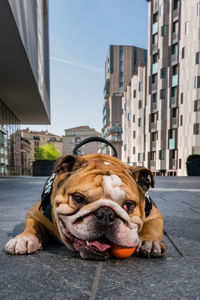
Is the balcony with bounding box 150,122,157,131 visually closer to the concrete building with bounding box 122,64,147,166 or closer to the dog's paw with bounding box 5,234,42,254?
the concrete building with bounding box 122,64,147,166

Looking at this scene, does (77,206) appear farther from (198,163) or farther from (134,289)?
(198,163)

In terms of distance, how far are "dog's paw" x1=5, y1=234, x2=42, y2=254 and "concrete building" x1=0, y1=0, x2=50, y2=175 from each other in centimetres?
882

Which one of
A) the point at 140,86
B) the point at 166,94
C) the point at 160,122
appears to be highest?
the point at 140,86

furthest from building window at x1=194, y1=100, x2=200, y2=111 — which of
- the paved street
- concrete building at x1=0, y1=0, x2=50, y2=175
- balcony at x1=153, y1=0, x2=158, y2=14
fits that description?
the paved street

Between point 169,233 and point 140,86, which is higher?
point 140,86

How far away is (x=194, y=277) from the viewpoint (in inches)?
63.4

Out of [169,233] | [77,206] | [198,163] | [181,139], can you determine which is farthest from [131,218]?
[181,139]

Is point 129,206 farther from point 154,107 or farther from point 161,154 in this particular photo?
point 154,107

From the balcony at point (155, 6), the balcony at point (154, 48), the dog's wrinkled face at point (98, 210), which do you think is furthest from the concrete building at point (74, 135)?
the dog's wrinkled face at point (98, 210)

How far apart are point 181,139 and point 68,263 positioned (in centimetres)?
2702

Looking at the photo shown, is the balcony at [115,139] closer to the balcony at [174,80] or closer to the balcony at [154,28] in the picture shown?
the balcony at [154,28]

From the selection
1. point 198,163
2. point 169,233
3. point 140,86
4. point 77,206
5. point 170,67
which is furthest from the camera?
point 140,86

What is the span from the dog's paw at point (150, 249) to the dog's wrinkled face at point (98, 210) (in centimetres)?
20

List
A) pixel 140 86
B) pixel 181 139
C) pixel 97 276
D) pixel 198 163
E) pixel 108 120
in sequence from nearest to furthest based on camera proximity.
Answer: pixel 97 276
pixel 198 163
pixel 181 139
pixel 140 86
pixel 108 120
